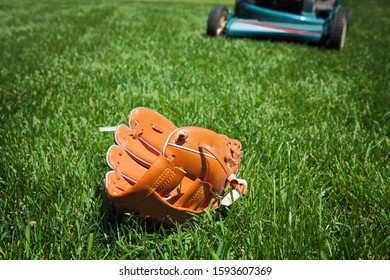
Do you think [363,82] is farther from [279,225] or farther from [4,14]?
[4,14]


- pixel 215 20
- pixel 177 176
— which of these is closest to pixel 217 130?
pixel 177 176

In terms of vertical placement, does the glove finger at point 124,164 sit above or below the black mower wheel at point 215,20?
below

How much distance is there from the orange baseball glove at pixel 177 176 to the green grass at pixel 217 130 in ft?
0.25

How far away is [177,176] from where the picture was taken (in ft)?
5.12

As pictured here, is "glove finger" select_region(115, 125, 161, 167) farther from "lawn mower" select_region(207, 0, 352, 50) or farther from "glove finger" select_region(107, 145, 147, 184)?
"lawn mower" select_region(207, 0, 352, 50)

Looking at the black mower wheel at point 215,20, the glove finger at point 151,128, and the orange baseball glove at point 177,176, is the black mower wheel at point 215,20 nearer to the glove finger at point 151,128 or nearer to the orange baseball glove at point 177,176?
the glove finger at point 151,128

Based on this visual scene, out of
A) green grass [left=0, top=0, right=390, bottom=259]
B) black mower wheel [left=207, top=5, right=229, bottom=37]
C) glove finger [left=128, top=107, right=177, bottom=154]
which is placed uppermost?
black mower wheel [left=207, top=5, right=229, bottom=37]

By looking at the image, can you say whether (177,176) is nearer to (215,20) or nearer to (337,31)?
(337,31)

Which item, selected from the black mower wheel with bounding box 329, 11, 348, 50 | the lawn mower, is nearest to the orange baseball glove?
the black mower wheel with bounding box 329, 11, 348, 50

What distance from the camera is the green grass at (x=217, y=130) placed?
1515 mm

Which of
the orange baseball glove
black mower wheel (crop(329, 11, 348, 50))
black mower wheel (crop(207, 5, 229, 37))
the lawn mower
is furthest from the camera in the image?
black mower wheel (crop(207, 5, 229, 37))

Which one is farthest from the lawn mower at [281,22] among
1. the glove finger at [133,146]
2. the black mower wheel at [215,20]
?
the glove finger at [133,146]

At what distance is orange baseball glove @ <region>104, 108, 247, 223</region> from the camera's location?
4.94 ft

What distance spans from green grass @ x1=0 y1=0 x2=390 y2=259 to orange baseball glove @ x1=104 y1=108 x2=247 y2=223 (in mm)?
77
